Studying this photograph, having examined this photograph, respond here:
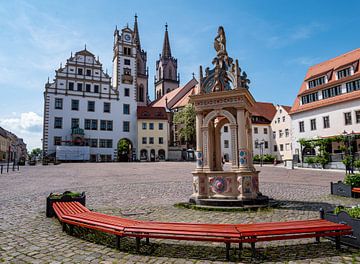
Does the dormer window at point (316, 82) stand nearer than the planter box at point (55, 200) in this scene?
No

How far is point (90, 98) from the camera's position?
160 ft

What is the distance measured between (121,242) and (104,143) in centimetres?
4539

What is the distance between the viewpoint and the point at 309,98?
36781 mm

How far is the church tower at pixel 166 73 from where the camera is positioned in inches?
3252

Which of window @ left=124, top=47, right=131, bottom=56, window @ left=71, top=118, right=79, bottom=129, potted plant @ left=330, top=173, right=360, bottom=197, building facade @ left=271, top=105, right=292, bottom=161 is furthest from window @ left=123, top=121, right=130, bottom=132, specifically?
potted plant @ left=330, top=173, right=360, bottom=197

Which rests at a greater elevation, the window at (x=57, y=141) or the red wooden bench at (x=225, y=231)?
the window at (x=57, y=141)

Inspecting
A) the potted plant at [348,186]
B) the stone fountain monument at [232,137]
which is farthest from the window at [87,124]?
the potted plant at [348,186]

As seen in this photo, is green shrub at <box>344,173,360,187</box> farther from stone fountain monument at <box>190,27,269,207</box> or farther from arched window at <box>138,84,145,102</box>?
arched window at <box>138,84,145,102</box>

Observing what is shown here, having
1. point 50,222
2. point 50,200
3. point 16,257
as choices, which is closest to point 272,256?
point 16,257

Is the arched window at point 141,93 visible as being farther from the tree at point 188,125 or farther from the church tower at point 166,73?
the tree at point 188,125

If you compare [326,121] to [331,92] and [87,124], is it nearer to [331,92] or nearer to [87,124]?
[331,92]

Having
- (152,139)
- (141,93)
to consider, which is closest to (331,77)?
(152,139)

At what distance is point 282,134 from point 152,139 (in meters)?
24.0

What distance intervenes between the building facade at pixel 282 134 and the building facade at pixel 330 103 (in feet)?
35.7
